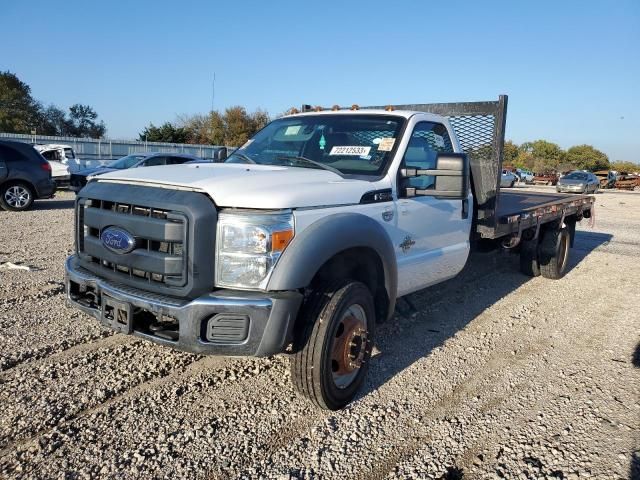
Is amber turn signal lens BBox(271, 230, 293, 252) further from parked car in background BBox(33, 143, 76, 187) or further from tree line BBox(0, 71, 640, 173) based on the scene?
tree line BBox(0, 71, 640, 173)

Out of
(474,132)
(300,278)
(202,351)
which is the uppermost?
(474,132)

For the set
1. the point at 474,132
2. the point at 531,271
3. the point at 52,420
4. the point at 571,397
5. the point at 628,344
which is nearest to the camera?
the point at 52,420

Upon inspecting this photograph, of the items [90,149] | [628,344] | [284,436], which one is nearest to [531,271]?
[628,344]

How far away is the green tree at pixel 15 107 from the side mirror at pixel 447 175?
50947 millimetres

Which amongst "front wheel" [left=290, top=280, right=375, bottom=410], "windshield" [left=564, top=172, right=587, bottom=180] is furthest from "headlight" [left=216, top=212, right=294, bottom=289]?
"windshield" [left=564, top=172, right=587, bottom=180]

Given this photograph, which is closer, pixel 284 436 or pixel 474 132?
pixel 284 436

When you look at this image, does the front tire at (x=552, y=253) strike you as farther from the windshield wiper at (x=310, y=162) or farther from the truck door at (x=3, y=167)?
the truck door at (x=3, y=167)

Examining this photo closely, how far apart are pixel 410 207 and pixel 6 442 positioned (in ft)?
9.93

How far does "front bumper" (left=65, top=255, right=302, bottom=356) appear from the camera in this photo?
265cm

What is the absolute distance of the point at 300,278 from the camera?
2752 mm

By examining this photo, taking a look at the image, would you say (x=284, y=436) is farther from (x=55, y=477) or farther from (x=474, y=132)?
(x=474, y=132)

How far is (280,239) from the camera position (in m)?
2.72

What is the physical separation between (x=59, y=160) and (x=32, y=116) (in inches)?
1373

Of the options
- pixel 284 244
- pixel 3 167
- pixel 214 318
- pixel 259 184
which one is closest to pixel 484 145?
pixel 259 184
